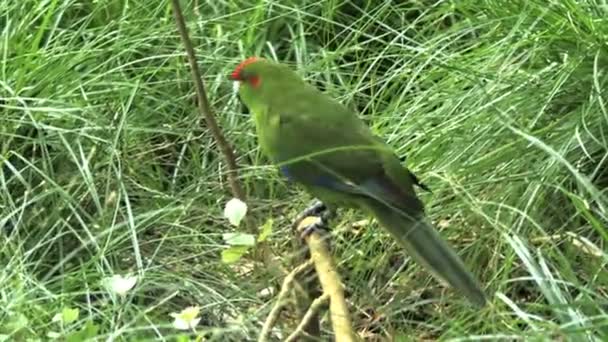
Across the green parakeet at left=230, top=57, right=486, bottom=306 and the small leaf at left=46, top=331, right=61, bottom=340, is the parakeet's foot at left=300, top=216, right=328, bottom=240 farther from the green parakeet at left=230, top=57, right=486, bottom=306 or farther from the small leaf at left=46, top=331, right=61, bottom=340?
the small leaf at left=46, top=331, right=61, bottom=340

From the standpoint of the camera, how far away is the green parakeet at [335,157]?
2.60 metres

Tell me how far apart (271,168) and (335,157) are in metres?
0.67

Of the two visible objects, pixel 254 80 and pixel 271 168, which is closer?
pixel 254 80

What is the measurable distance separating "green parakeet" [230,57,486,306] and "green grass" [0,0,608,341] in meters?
0.11

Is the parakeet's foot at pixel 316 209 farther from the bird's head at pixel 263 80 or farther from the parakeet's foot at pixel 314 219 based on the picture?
the bird's head at pixel 263 80

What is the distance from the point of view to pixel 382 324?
111 inches

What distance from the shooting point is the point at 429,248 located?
8.35 ft

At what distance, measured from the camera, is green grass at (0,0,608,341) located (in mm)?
2744

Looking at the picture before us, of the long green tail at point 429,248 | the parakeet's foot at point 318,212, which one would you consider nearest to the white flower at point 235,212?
the long green tail at point 429,248

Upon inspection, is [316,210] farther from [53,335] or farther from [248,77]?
[53,335]

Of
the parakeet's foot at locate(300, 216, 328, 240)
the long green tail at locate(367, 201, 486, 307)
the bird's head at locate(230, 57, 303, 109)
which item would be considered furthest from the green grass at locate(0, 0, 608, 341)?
the bird's head at locate(230, 57, 303, 109)

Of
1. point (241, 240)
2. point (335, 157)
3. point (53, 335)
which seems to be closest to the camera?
point (241, 240)

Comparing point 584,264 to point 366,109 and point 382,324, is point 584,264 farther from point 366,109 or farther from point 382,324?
point 366,109

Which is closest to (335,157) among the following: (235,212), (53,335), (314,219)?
(314,219)
